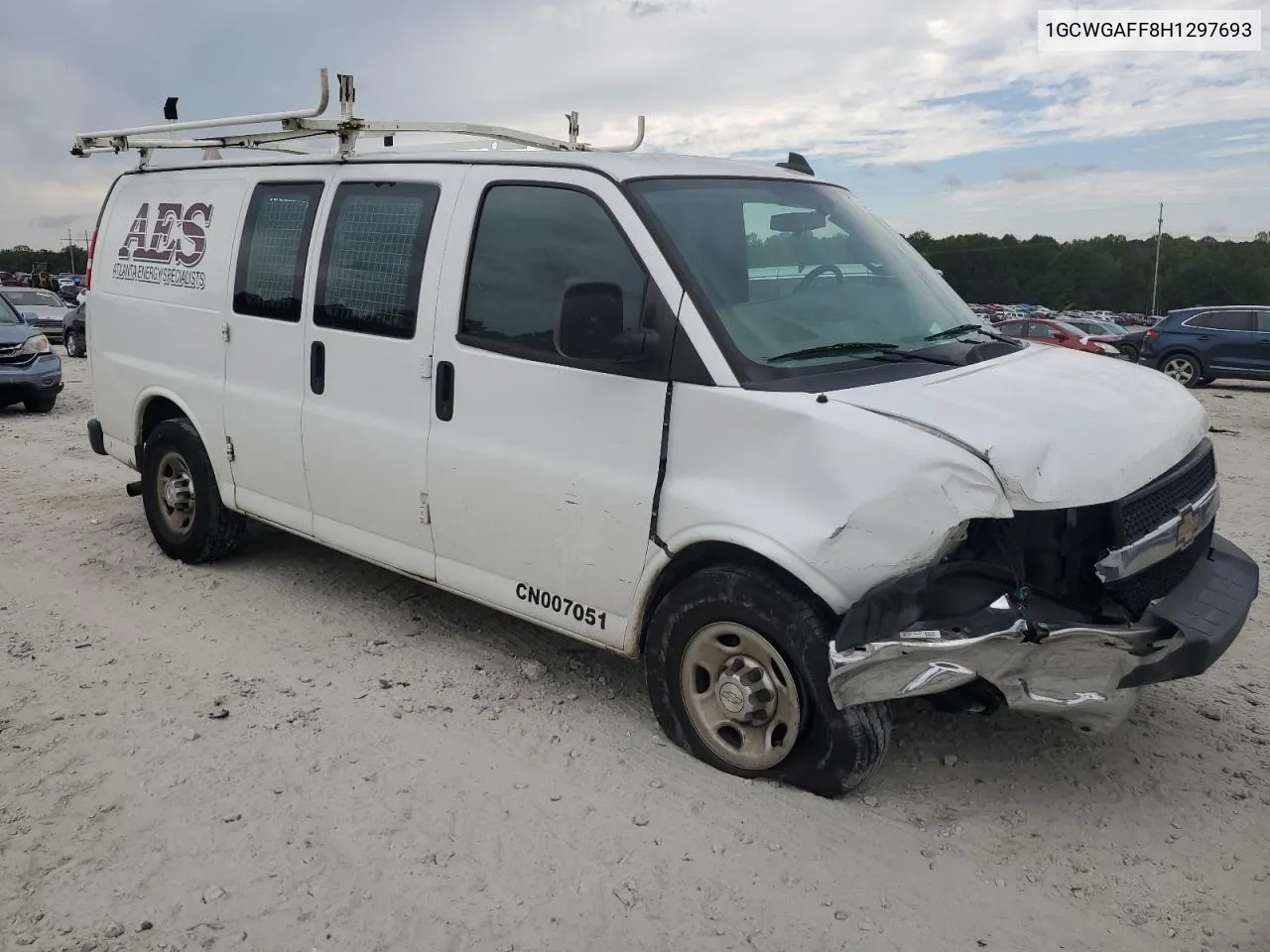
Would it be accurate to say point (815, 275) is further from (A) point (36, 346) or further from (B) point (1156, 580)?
(A) point (36, 346)

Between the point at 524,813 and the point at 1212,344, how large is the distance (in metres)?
21.4

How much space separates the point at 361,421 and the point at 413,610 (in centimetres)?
123

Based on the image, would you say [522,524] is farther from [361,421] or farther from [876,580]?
[876,580]

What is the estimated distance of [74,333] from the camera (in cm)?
2302

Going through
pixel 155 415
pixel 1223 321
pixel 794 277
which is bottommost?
pixel 155 415

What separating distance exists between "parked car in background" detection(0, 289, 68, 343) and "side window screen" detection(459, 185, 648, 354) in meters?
23.5

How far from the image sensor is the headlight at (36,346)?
13.7 m

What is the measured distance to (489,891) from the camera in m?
3.29

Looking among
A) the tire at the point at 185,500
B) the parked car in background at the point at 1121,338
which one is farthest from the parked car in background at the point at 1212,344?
the tire at the point at 185,500

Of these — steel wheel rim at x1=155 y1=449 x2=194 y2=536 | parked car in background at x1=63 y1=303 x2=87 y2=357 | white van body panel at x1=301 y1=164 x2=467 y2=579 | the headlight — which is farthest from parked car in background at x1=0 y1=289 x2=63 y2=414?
white van body panel at x1=301 y1=164 x2=467 y2=579

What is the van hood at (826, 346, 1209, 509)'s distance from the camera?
330 centimetres

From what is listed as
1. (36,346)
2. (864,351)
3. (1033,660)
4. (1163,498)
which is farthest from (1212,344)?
(1033,660)

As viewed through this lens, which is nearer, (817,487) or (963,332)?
(817,487)

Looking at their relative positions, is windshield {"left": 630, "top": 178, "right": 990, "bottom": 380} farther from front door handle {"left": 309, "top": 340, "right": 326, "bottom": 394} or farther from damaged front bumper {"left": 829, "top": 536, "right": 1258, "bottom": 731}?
front door handle {"left": 309, "top": 340, "right": 326, "bottom": 394}
